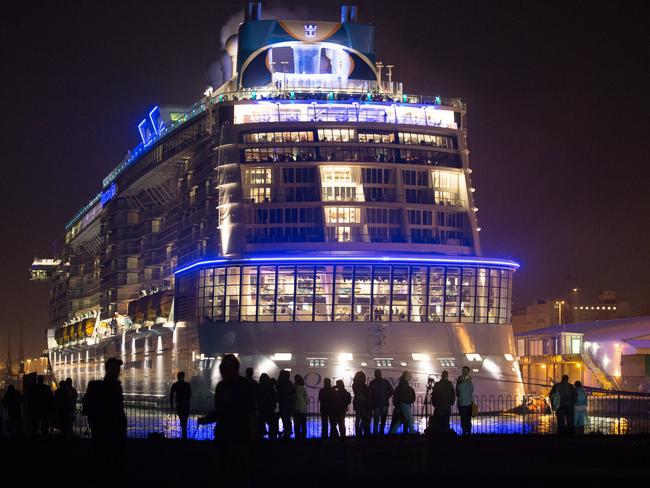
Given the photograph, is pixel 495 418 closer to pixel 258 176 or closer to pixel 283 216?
pixel 283 216

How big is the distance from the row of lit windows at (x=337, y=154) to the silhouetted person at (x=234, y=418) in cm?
5180

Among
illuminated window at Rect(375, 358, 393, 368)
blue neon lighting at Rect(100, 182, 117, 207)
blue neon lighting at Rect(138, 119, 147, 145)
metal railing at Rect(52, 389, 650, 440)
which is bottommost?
metal railing at Rect(52, 389, 650, 440)

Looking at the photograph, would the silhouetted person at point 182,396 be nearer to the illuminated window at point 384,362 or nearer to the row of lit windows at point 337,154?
the illuminated window at point 384,362

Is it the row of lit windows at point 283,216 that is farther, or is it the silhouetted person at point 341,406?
the row of lit windows at point 283,216

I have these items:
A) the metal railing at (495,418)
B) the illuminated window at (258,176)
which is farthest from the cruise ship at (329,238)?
the metal railing at (495,418)

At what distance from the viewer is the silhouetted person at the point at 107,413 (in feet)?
59.2

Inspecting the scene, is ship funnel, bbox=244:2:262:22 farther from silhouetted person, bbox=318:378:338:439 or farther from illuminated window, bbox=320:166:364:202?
silhouetted person, bbox=318:378:338:439

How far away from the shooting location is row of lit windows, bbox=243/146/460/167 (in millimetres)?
69688

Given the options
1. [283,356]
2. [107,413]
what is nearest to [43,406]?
[107,413]

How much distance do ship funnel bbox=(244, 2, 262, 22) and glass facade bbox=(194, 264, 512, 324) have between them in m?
21.9

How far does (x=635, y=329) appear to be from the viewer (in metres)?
93.0

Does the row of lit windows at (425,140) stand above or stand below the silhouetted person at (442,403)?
above

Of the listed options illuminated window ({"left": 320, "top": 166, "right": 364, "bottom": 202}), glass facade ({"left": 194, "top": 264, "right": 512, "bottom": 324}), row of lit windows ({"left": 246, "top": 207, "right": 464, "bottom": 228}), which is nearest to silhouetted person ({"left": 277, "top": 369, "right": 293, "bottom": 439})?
glass facade ({"left": 194, "top": 264, "right": 512, "bottom": 324})

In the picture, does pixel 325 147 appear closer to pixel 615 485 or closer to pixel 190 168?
pixel 190 168
